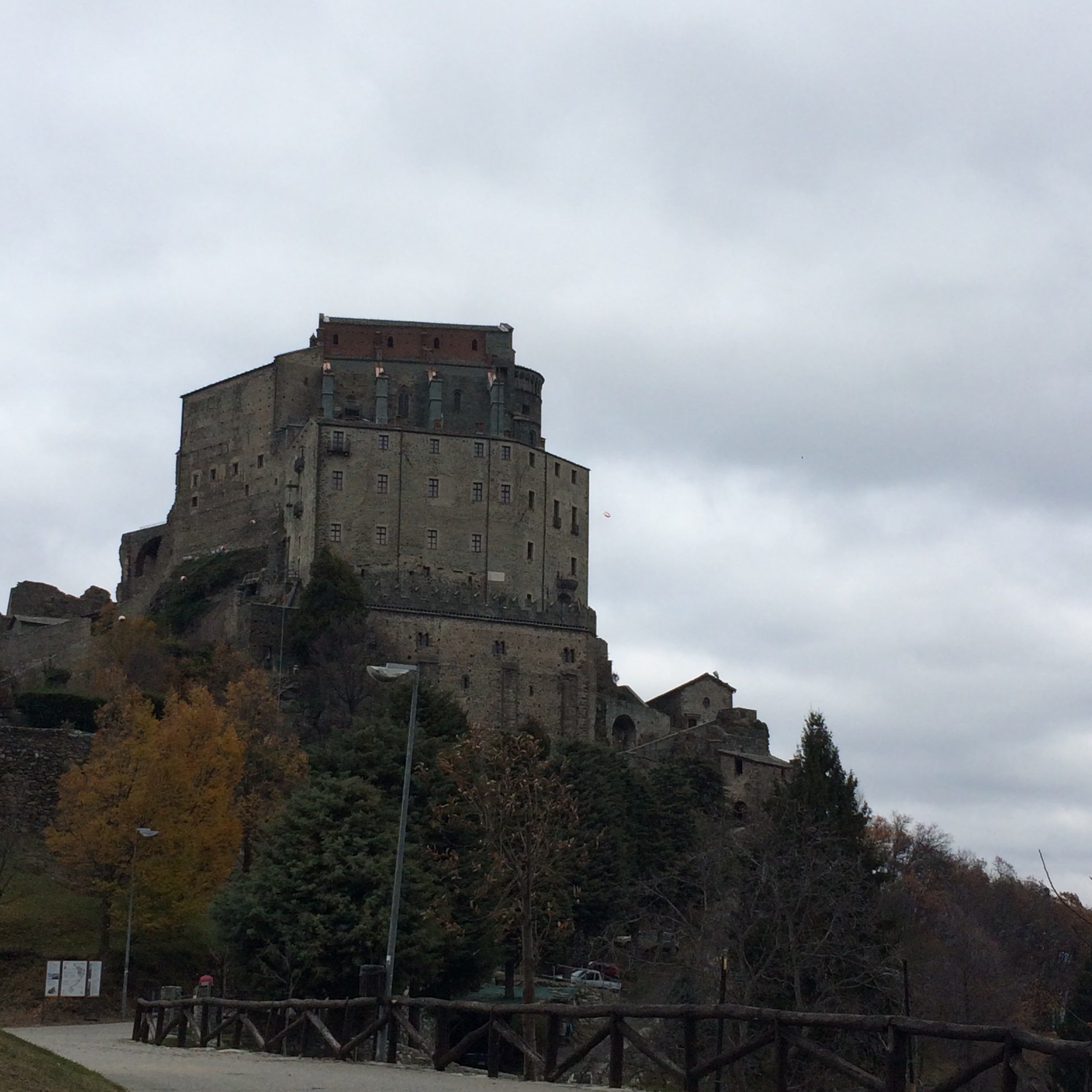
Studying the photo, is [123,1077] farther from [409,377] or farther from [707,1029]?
[409,377]

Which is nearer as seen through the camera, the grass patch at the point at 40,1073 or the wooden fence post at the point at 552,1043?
the grass patch at the point at 40,1073

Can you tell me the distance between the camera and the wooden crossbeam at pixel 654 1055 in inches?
696

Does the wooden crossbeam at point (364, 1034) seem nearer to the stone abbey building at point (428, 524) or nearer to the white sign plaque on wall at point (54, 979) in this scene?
the white sign plaque on wall at point (54, 979)

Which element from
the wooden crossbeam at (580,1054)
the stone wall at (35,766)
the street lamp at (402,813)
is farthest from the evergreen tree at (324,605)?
the wooden crossbeam at (580,1054)

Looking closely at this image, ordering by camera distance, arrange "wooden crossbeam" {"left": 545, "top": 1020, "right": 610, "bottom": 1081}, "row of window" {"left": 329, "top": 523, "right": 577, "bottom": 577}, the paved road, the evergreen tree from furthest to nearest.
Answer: "row of window" {"left": 329, "top": 523, "right": 577, "bottom": 577} → the evergreen tree → "wooden crossbeam" {"left": 545, "top": 1020, "right": 610, "bottom": 1081} → the paved road

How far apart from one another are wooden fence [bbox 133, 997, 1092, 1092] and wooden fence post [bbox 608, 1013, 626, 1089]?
17mm

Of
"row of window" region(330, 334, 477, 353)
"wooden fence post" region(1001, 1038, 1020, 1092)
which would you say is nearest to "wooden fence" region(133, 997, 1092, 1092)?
"wooden fence post" region(1001, 1038, 1020, 1092)

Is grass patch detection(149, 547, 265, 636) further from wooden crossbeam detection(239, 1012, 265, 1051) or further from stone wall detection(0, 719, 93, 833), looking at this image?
wooden crossbeam detection(239, 1012, 265, 1051)

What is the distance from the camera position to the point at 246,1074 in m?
19.9

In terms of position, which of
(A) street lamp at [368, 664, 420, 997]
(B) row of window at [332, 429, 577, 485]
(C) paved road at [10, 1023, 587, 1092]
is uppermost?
(B) row of window at [332, 429, 577, 485]

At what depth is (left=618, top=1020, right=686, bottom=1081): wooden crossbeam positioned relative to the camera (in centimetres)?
1767

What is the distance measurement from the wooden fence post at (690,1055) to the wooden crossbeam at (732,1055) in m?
0.06

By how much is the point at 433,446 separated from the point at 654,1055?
8148 centimetres

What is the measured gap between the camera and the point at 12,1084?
1463 centimetres
